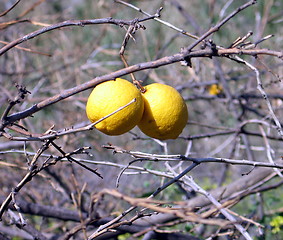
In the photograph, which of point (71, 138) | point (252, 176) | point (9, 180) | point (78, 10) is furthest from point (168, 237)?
point (78, 10)

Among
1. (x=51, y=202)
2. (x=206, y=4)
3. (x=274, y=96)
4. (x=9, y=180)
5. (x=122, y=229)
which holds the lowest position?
(x=51, y=202)

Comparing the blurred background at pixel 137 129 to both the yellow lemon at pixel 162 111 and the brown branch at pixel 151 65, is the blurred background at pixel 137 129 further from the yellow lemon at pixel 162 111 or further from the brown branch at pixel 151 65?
the yellow lemon at pixel 162 111

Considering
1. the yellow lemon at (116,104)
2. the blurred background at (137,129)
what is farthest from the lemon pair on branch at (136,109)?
the blurred background at (137,129)

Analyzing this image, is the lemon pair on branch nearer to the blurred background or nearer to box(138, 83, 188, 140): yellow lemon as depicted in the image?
box(138, 83, 188, 140): yellow lemon

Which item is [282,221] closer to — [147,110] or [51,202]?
[147,110]

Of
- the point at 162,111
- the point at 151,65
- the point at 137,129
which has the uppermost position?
the point at 151,65

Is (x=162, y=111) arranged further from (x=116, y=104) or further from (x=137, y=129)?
(x=137, y=129)

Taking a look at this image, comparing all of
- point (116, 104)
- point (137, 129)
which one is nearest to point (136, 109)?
point (116, 104)
